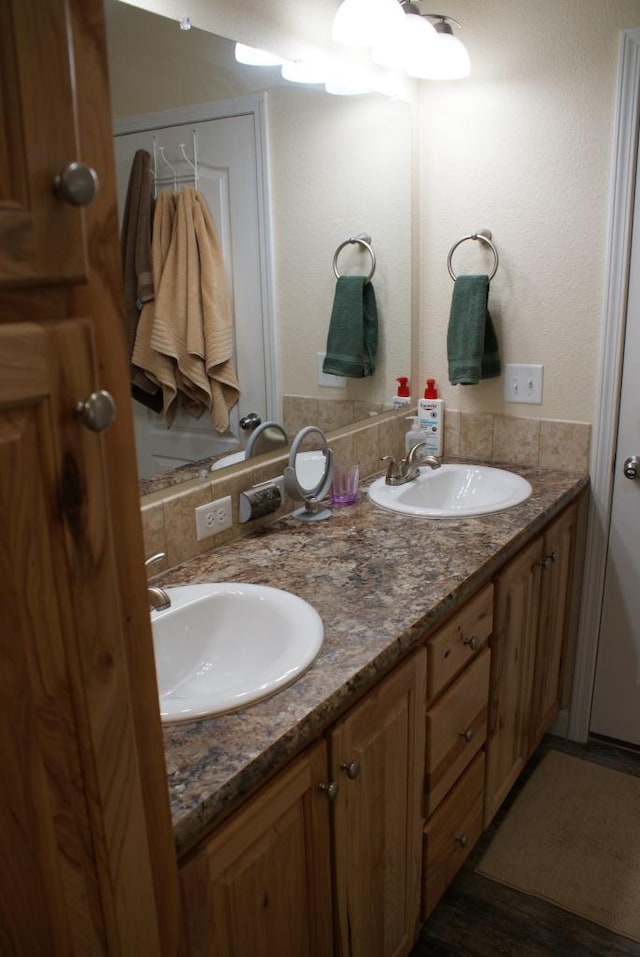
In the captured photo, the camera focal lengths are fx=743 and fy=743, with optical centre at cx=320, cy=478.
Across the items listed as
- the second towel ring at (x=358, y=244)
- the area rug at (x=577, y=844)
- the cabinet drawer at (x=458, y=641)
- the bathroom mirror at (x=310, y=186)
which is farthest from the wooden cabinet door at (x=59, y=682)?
the second towel ring at (x=358, y=244)

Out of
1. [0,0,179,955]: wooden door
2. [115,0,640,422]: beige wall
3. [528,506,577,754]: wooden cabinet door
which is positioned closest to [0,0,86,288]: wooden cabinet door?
[0,0,179,955]: wooden door

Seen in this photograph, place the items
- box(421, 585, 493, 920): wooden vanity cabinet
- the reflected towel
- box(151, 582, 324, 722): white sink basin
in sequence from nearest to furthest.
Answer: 1. box(151, 582, 324, 722): white sink basin
2. the reflected towel
3. box(421, 585, 493, 920): wooden vanity cabinet

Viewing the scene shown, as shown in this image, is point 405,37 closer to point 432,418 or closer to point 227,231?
point 227,231

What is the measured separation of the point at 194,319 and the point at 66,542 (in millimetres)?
1082

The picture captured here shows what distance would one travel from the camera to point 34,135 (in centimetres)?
51

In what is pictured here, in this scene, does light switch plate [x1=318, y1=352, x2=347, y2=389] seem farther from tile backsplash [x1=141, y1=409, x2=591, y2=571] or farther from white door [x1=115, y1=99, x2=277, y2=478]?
white door [x1=115, y1=99, x2=277, y2=478]

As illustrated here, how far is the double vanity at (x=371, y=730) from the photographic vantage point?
0.97 m

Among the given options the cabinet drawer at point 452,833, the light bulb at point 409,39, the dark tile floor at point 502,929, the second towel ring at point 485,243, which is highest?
the light bulb at point 409,39

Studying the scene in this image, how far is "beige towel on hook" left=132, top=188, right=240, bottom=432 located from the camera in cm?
151

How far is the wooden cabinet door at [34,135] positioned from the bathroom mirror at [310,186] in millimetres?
947

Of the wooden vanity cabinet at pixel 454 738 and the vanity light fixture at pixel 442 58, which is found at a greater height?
the vanity light fixture at pixel 442 58

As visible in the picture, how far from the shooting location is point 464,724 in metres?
1.66

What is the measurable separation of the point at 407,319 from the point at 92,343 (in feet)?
6.14

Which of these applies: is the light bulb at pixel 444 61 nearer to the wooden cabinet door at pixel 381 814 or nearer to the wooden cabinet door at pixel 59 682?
the wooden cabinet door at pixel 381 814
